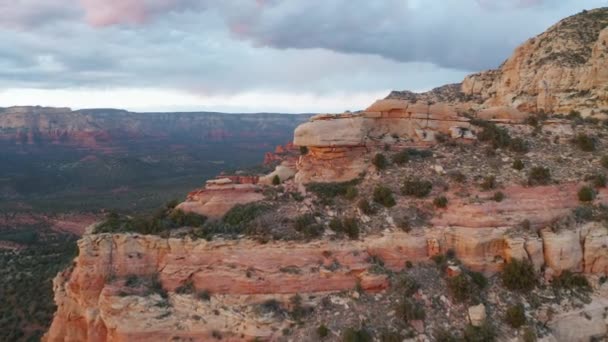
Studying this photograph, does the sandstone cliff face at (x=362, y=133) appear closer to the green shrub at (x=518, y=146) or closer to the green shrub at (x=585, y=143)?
the green shrub at (x=518, y=146)

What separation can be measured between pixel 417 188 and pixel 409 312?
20.8ft

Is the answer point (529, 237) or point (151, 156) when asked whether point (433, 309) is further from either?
point (151, 156)

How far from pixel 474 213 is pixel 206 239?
11.5 m

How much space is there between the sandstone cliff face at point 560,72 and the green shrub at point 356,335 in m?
26.2

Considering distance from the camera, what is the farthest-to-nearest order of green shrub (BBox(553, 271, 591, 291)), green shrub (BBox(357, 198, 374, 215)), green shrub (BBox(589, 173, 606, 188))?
green shrub (BBox(589, 173, 606, 188)), green shrub (BBox(357, 198, 374, 215)), green shrub (BBox(553, 271, 591, 291))

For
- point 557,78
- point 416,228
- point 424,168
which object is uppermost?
point 557,78

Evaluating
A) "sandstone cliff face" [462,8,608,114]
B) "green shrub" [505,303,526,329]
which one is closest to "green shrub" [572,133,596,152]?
"sandstone cliff face" [462,8,608,114]

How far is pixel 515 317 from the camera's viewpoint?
19172 mm

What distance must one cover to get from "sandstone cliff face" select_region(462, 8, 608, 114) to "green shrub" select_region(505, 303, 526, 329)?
860 inches

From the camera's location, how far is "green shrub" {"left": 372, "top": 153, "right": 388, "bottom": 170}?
24.9m

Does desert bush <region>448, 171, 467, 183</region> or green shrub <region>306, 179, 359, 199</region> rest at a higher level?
desert bush <region>448, 171, 467, 183</region>

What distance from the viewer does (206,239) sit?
20953 mm

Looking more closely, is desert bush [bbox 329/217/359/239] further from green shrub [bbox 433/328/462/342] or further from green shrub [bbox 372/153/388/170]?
green shrub [bbox 433/328/462/342]

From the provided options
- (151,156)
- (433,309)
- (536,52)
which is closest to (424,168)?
(433,309)
